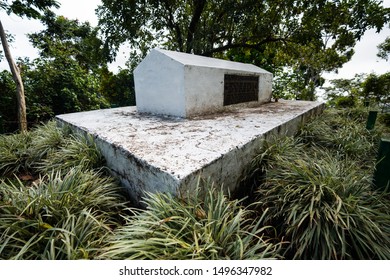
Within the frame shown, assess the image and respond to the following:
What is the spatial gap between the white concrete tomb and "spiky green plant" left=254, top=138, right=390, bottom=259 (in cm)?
261

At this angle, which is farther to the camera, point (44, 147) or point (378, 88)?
point (378, 88)

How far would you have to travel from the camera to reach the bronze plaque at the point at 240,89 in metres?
5.12

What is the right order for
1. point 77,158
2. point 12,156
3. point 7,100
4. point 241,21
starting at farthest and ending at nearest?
point 241,21, point 7,100, point 12,156, point 77,158

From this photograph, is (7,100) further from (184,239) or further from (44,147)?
(184,239)

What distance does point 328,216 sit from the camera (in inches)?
61.1

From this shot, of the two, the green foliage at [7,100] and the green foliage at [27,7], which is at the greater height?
the green foliage at [27,7]

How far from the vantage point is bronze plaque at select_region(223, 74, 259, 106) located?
5.12 m

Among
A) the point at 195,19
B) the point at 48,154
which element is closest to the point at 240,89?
the point at 48,154

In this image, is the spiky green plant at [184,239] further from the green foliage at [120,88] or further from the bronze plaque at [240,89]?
the green foliage at [120,88]

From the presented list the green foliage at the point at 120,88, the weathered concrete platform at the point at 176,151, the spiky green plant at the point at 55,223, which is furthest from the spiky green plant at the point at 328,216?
the green foliage at the point at 120,88

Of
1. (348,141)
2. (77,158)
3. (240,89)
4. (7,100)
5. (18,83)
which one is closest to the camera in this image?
(77,158)

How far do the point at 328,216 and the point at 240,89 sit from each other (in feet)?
15.1

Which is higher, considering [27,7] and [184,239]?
[27,7]

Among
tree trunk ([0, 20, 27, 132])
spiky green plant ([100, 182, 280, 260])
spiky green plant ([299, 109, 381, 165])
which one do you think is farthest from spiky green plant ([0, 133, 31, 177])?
spiky green plant ([299, 109, 381, 165])
